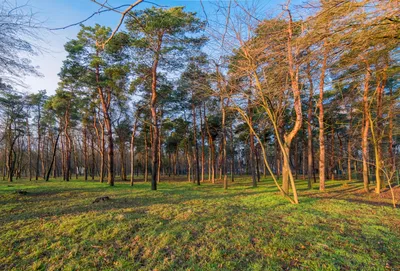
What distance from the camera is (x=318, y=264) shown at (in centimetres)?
256

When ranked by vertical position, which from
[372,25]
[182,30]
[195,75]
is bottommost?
[372,25]

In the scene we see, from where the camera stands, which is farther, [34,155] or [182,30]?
[34,155]

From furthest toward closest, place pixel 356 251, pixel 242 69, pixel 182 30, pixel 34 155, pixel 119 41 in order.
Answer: pixel 34 155 → pixel 182 30 → pixel 119 41 → pixel 242 69 → pixel 356 251

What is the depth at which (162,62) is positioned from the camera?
11867mm

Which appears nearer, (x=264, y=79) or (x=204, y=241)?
(x=204, y=241)

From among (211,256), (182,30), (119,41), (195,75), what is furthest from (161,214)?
(182,30)

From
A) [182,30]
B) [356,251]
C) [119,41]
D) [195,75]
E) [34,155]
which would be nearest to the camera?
[356,251]

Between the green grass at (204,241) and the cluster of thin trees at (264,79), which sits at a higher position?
the cluster of thin trees at (264,79)

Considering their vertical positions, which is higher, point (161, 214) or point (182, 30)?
point (182, 30)

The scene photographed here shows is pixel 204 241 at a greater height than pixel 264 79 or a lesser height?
lesser

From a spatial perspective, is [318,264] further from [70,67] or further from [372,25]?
[70,67]

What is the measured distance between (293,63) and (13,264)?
5845 millimetres

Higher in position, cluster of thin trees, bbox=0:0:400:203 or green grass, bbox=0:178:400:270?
cluster of thin trees, bbox=0:0:400:203

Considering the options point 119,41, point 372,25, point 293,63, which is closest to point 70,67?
point 119,41
